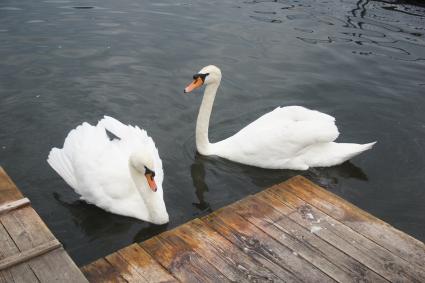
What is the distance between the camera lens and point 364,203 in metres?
6.75

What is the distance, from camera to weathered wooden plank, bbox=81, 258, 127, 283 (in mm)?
4270

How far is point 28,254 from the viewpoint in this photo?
4.24 metres

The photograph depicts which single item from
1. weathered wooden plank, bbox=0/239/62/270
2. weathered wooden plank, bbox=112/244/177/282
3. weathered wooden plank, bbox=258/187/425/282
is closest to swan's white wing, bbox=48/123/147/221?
weathered wooden plank, bbox=112/244/177/282

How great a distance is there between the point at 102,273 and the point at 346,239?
2.28m

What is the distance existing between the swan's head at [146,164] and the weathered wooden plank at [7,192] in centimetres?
119

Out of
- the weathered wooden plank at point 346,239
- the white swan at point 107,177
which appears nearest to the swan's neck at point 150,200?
the white swan at point 107,177

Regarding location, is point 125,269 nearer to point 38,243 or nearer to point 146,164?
point 38,243

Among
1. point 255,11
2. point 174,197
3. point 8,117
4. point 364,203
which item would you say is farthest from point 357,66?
point 8,117

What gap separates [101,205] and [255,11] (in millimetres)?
9761

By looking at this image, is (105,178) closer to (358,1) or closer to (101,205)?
(101,205)

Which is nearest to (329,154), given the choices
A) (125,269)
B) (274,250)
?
(274,250)

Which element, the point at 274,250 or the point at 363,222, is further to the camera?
the point at 363,222

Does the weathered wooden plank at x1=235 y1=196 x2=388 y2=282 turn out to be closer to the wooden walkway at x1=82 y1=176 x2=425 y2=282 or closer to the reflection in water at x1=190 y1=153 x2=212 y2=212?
the wooden walkway at x1=82 y1=176 x2=425 y2=282

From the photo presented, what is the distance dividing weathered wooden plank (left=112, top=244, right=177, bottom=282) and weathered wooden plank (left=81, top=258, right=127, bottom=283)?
165 millimetres
